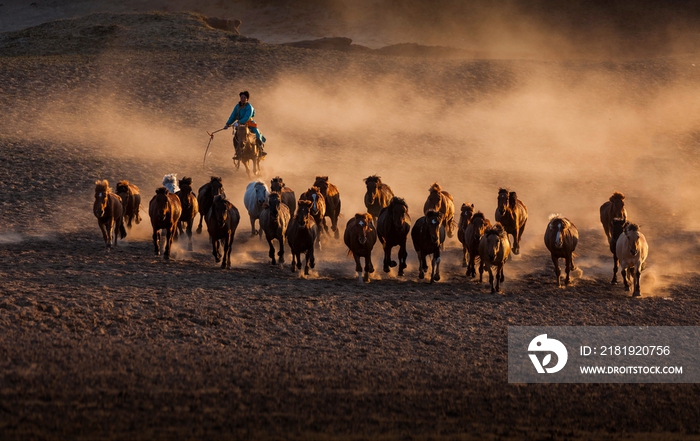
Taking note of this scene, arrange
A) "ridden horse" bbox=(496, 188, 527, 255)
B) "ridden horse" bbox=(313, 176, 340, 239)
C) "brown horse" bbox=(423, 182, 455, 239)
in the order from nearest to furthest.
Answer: "ridden horse" bbox=(496, 188, 527, 255) → "brown horse" bbox=(423, 182, 455, 239) → "ridden horse" bbox=(313, 176, 340, 239)

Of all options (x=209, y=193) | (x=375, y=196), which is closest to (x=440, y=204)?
(x=375, y=196)

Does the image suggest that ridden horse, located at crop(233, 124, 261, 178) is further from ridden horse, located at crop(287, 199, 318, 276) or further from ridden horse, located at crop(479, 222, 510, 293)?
ridden horse, located at crop(479, 222, 510, 293)

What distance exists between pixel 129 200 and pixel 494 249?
30.5 feet

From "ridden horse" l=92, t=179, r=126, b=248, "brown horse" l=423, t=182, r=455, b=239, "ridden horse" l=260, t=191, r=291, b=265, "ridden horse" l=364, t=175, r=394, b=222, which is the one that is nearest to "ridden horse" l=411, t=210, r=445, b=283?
"brown horse" l=423, t=182, r=455, b=239

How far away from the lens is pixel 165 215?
63.3 ft

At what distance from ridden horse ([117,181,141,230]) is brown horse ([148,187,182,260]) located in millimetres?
1805

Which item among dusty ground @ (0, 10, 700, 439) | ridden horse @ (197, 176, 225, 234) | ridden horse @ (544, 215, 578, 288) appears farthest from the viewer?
ridden horse @ (197, 176, 225, 234)

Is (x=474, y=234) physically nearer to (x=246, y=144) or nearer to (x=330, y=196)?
(x=330, y=196)

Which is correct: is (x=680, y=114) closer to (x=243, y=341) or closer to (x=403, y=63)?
(x=403, y=63)

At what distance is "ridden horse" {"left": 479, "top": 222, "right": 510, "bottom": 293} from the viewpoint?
1766 cm

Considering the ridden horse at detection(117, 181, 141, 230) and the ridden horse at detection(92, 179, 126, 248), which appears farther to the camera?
the ridden horse at detection(117, 181, 141, 230)

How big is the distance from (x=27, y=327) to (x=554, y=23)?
74924 mm

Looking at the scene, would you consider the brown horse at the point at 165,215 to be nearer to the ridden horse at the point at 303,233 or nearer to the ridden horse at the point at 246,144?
the ridden horse at the point at 303,233

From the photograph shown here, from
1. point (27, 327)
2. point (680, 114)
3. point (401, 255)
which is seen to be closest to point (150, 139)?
point (401, 255)
